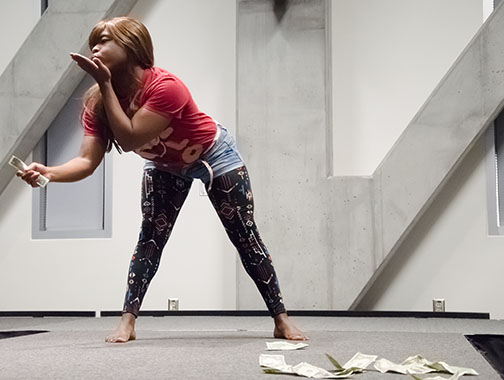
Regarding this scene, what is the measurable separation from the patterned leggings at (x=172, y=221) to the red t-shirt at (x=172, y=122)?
0.12 m

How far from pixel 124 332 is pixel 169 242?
196 centimetres

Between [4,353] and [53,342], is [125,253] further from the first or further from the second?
[4,353]

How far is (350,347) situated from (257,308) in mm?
1839

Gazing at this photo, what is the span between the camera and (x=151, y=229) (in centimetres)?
262

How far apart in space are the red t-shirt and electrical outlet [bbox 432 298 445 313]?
2.06m

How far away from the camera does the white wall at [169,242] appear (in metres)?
4.45

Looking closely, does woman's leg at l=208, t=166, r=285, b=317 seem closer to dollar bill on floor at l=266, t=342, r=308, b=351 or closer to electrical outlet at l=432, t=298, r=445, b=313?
dollar bill on floor at l=266, t=342, r=308, b=351

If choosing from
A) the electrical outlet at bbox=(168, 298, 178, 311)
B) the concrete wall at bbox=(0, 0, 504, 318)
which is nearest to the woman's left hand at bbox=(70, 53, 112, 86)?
the concrete wall at bbox=(0, 0, 504, 318)

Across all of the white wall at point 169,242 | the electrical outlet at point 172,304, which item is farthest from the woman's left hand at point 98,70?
the electrical outlet at point 172,304

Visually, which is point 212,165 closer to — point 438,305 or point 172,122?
point 172,122

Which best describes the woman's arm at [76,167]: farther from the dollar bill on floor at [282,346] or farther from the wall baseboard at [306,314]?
the wall baseboard at [306,314]

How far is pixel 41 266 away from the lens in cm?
472

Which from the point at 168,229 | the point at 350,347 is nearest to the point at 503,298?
the point at 350,347

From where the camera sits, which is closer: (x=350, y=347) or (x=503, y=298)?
(x=350, y=347)
